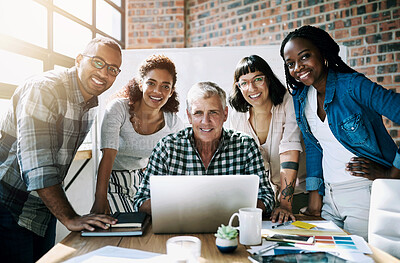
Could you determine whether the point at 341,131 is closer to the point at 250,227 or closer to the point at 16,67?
A: the point at 250,227

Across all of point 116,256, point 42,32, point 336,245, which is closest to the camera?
point 116,256

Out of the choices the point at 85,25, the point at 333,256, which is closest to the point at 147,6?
the point at 85,25

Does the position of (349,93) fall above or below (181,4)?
below

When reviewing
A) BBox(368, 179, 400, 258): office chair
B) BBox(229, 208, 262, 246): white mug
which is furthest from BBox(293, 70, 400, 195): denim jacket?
BBox(229, 208, 262, 246): white mug

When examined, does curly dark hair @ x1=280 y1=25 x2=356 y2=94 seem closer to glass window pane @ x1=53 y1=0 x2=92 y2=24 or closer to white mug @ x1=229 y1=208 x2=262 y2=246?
white mug @ x1=229 y1=208 x2=262 y2=246

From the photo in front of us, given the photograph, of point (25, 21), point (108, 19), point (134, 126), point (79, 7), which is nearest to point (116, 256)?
point (134, 126)

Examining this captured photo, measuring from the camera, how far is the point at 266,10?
3.85m

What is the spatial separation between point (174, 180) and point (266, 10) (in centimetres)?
318

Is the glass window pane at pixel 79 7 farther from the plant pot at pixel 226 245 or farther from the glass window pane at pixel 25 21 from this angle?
the plant pot at pixel 226 245

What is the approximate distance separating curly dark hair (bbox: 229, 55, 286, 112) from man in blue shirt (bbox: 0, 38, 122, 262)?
2.64 feet

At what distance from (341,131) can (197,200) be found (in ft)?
3.05

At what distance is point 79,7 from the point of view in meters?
3.49

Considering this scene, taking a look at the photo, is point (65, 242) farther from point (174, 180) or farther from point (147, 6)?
point (147, 6)

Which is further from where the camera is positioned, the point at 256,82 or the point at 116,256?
the point at 256,82
